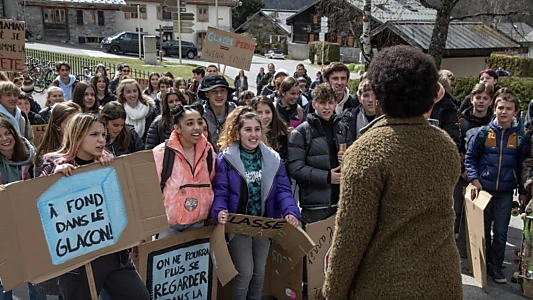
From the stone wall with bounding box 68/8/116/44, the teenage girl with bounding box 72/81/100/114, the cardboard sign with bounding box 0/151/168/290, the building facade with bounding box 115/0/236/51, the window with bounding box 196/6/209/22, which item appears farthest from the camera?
the window with bounding box 196/6/209/22

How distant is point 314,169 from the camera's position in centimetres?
484

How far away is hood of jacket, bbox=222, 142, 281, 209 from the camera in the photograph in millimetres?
4340

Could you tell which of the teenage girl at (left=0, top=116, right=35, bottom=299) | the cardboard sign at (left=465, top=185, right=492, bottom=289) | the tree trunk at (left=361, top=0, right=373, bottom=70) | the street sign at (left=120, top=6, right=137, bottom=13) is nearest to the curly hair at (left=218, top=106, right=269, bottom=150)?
the teenage girl at (left=0, top=116, right=35, bottom=299)

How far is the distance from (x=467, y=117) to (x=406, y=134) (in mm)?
4376

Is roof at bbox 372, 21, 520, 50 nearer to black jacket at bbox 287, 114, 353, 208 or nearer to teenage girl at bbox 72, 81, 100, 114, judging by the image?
teenage girl at bbox 72, 81, 100, 114

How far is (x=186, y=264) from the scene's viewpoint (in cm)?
437

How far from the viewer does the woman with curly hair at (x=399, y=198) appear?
223 centimetres

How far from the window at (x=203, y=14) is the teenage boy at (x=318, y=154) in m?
53.9

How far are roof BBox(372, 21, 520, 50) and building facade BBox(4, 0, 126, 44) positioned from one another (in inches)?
1366

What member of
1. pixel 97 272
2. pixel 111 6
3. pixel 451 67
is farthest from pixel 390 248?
pixel 111 6

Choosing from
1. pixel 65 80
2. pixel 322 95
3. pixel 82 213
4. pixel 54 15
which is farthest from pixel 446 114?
pixel 54 15

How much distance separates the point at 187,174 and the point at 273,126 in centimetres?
152

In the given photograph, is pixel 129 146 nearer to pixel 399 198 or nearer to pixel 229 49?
pixel 399 198

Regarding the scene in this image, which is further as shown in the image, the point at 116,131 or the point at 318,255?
the point at 116,131
